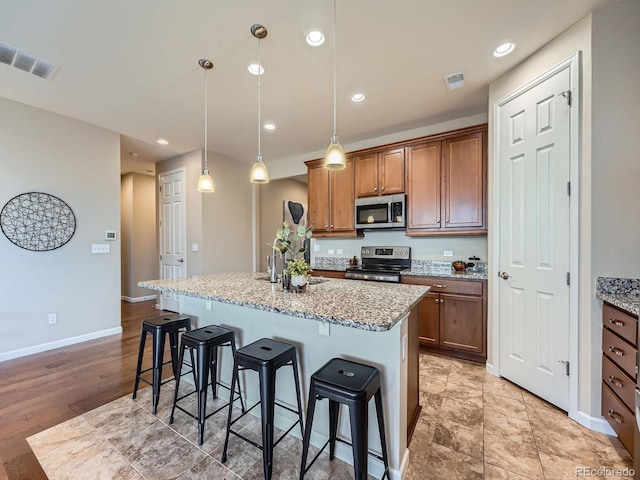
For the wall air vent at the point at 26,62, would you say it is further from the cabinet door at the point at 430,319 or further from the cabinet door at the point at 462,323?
the cabinet door at the point at 462,323

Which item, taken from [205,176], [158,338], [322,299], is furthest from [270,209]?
[322,299]

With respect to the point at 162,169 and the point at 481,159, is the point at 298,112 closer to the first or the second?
the point at 481,159

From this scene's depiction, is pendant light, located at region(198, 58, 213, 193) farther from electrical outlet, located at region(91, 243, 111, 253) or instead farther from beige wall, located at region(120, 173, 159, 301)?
beige wall, located at region(120, 173, 159, 301)

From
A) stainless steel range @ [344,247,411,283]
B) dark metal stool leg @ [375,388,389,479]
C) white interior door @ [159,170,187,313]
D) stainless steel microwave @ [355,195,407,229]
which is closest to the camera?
dark metal stool leg @ [375,388,389,479]

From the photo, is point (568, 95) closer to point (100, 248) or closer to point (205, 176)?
point (205, 176)

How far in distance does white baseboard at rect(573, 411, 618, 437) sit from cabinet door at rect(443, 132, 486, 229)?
178cm

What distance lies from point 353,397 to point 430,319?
222 centimetres

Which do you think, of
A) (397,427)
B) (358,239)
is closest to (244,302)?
(397,427)

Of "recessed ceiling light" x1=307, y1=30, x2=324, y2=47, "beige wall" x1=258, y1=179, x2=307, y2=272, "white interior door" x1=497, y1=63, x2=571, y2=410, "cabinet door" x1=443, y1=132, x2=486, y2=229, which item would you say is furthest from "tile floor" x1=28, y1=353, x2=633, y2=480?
"beige wall" x1=258, y1=179, x2=307, y2=272

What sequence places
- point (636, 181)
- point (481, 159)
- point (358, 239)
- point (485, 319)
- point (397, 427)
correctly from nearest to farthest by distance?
point (397, 427)
point (636, 181)
point (485, 319)
point (481, 159)
point (358, 239)

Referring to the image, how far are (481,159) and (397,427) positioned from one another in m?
2.80

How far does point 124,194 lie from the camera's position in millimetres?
6004

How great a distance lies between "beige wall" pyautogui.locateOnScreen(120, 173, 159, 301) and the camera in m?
5.87

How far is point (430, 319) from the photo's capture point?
3.10 m
